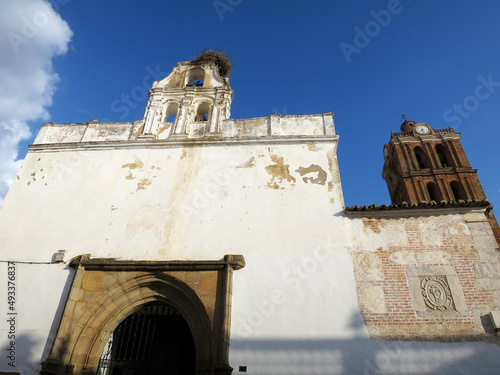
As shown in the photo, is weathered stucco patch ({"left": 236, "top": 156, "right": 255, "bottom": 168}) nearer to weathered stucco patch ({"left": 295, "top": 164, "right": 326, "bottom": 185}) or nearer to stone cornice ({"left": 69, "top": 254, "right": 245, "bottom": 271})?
weathered stucco patch ({"left": 295, "top": 164, "right": 326, "bottom": 185})

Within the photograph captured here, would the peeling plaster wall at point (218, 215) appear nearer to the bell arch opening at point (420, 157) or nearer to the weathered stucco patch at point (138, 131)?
the weathered stucco patch at point (138, 131)

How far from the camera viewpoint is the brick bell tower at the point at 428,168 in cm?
2762

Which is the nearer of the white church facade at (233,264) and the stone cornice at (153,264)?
the white church facade at (233,264)

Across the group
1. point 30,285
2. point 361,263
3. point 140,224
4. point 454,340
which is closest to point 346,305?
point 361,263

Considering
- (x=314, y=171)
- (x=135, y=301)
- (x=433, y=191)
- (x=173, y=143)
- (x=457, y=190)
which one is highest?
(x=433, y=191)

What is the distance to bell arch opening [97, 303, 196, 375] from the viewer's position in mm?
7031

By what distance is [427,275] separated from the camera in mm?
6617

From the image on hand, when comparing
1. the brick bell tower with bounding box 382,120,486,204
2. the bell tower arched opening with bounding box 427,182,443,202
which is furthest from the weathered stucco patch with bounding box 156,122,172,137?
the bell tower arched opening with bounding box 427,182,443,202

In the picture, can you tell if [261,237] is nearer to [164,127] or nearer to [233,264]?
[233,264]

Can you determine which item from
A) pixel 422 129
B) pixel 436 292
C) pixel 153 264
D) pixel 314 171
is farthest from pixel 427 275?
pixel 422 129

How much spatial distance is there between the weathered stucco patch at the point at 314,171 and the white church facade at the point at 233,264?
0.12ft

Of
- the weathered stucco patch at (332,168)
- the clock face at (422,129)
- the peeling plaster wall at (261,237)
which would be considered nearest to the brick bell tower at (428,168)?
the clock face at (422,129)

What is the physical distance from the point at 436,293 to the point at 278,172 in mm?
4222

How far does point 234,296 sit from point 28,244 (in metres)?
4.94
